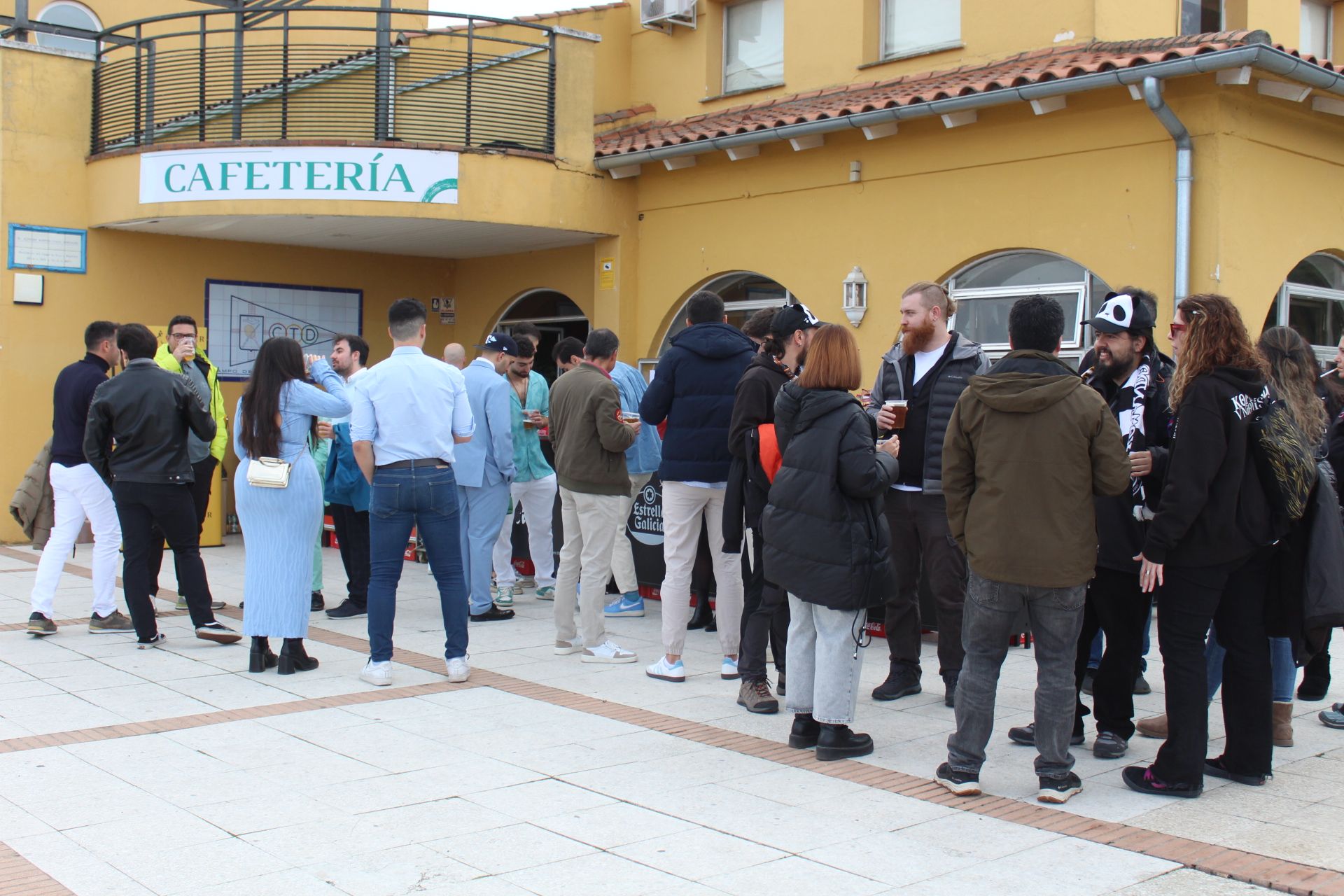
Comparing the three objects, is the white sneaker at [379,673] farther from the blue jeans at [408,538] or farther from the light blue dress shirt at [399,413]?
the light blue dress shirt at [399,413]

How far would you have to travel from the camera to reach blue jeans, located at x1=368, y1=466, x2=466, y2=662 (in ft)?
Result: 21.9

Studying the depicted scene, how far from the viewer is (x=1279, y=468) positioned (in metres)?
4.87

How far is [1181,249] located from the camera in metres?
9.32

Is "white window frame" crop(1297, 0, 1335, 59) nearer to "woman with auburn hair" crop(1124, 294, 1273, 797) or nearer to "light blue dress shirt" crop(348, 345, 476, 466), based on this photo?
"woman with auburn hair" crop(1124, 294, 1273, 797)

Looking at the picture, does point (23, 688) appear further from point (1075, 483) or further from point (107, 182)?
point (107, 182)

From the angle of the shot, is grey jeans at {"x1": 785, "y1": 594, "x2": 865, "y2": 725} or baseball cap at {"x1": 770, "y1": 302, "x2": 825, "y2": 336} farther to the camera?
baseball cap at {"x1": 770, "y1": 302, "x2": 825, "y2": 336}

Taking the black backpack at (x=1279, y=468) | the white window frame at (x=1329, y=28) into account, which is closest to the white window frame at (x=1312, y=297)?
the white window frame at (x=1329, y=28)

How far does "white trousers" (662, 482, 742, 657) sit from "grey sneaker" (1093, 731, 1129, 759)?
196cm

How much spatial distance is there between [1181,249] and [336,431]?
20.4ft

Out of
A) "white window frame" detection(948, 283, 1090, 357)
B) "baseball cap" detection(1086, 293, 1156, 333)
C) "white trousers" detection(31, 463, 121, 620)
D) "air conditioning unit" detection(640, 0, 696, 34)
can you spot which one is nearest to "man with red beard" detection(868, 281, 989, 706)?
"baseball cap" detection(1086, 293, 1156, 333)

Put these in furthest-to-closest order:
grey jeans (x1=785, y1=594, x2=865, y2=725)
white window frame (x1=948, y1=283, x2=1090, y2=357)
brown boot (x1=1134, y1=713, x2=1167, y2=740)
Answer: white window frame (x1=948, y1=283, x2=1090, y2=357), brown boot (x1=1134, y1=713, x2=1167, y2=740), grey jeans (x1=785, y1=594, x2=865, y2=725)

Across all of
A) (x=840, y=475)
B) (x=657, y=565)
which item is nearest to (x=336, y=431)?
(x=657, y=565)

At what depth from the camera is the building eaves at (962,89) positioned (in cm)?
895

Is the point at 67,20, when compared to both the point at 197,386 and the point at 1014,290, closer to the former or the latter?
the point at 197,386
